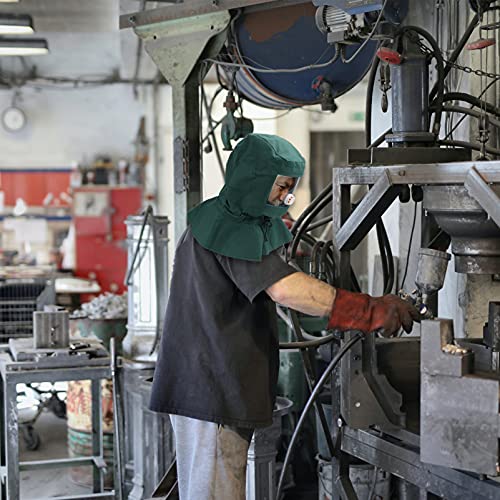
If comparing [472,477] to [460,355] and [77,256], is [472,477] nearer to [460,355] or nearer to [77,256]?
[460,355]

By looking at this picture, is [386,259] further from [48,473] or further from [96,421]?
[48,473]

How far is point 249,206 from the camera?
7.32 ft

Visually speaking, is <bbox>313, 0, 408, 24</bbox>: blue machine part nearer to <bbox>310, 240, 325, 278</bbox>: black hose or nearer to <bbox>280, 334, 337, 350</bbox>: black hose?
<bbox>310, 240, 325, 278</bbox>: black hose

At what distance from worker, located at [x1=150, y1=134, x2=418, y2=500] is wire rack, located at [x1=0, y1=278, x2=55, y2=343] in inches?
115

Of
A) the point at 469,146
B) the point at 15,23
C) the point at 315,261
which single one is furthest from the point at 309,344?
the point at 15,23

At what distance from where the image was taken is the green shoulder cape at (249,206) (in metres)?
2.22

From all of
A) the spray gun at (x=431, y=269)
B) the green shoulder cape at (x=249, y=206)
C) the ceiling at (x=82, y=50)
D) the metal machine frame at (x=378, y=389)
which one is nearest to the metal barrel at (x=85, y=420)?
the metal machine frame at (x=378, y=389)

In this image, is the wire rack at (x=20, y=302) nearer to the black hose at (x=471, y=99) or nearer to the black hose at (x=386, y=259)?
the black hose at (x=386, y=259)

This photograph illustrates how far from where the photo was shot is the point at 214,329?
2.25 meters

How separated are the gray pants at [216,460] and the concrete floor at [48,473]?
156 centimetres

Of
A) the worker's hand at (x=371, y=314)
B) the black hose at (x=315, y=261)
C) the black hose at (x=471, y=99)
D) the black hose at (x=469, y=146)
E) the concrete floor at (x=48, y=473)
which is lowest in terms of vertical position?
the concrete floor at (x=48, y=473)

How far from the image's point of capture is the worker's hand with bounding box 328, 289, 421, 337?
213 cm

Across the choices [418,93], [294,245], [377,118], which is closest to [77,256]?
[377,118]

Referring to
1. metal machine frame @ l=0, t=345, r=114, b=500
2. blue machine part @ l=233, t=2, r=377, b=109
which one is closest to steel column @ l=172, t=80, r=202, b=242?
blue machine part @ l=233, t=2, r=377, b=109
